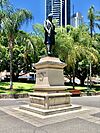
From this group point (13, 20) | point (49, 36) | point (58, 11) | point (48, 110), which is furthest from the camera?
point (58, 11)

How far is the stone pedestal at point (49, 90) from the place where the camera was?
12.7 m

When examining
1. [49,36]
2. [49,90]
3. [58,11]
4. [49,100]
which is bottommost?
[49,100]

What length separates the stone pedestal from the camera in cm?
1273

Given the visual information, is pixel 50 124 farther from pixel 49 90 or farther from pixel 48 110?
pixel 49 90

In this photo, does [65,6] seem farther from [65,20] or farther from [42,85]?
[42,85]

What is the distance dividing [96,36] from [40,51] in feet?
34.2

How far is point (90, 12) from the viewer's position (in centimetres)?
3659

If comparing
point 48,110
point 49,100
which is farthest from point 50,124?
point 49,100

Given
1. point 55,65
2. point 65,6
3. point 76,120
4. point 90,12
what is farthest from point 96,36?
point 65,6

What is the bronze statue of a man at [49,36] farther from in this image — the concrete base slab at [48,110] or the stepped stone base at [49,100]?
the concrete base slab at [48,110]

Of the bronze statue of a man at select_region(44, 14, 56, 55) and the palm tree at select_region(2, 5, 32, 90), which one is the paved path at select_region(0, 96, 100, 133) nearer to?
the bronze statue of a man at select_region(44, 14, 56, 55)

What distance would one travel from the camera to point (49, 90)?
514 inches

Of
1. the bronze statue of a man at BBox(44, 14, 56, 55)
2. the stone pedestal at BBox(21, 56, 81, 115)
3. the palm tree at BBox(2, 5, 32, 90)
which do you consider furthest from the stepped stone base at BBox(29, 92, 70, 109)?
the palm tree at BBox(2, 5, 32, 90)

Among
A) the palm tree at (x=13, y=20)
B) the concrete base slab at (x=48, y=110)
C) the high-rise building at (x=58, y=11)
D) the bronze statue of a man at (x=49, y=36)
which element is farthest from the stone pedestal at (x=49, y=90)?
the high-rise building at (x=58, y=11)
